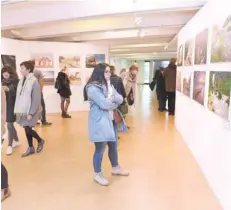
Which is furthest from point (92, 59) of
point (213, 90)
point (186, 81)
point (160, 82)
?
point (213, 90)

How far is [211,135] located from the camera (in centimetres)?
287

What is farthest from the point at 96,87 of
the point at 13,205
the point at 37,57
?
the point at 37,57

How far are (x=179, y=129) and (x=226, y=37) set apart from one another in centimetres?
316

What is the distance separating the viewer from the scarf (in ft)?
11.7

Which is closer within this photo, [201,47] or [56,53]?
[201,47]

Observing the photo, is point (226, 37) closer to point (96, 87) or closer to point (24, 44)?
point (96, 87)

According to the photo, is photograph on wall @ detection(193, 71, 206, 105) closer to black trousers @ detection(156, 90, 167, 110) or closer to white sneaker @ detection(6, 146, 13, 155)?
white sneaker @ detection(6, 146, 13, 155)

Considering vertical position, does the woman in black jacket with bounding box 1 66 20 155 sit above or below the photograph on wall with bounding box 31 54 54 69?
below

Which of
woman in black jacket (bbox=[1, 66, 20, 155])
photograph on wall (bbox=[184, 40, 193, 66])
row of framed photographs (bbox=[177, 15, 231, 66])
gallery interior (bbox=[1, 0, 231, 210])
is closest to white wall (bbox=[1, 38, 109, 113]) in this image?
gallery interior (bbox=[1, 0, 231, 210])

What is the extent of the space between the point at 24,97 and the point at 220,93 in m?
2.69

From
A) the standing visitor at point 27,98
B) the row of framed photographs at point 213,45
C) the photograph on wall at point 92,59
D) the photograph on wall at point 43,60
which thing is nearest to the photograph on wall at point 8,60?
the photograph on wall at point 43,60

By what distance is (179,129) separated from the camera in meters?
5.28

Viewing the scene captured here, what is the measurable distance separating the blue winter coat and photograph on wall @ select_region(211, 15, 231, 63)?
1.26 m

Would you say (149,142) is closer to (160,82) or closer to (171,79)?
(171,79)
